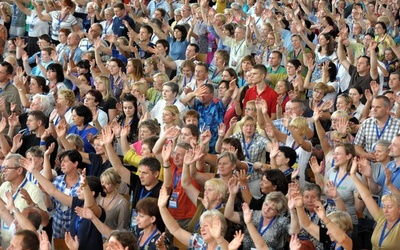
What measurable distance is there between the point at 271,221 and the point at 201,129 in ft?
9.56

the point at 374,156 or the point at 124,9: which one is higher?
the point at 374,156

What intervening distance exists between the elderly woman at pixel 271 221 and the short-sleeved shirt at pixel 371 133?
221cm

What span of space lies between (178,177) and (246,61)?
3.38 meters

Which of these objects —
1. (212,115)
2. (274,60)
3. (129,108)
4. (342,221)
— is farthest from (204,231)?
(274,60)

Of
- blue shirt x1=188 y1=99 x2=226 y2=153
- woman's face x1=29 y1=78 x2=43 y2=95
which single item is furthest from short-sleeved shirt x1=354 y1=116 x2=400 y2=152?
woman's face x1=29 y1=78 x2=43 y2=95

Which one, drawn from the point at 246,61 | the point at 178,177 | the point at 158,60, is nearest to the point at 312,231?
the point at 178,177

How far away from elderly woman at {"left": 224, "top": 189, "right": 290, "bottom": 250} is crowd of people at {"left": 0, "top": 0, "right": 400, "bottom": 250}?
0.03 feet

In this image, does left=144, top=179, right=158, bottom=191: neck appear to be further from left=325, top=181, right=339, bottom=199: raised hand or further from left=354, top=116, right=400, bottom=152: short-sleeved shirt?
left=354, top=116, right=400, bottom=152: short-sleeved shirt

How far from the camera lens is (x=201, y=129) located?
945cm

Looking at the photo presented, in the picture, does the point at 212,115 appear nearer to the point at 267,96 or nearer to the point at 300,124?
the point at 267,96

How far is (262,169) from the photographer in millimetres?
8023

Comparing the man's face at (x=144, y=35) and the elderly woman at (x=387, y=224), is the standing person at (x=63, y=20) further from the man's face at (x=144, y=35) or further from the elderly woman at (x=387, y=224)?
the elderly woman at (x=387, y=224)

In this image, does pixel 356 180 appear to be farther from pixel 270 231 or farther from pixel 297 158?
pixel 297 158

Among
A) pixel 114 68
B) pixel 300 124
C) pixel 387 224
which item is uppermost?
pixel 387 224
